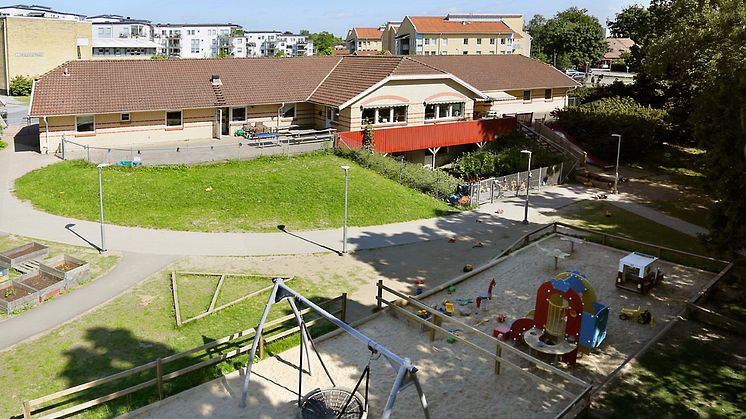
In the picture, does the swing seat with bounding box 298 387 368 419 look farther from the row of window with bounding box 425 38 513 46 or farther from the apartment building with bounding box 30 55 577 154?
the row of window with bounding box 425 38 513 46

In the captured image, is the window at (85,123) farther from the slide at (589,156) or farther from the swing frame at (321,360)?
the slide at (589,156)

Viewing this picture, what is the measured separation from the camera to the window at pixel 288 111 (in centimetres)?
4250

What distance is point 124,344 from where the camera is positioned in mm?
17531

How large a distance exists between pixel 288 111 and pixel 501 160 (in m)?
14.7

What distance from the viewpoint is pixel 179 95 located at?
38.7m

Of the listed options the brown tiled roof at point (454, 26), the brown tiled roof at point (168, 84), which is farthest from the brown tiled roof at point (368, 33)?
the brown tiled roof at point (168, 84)

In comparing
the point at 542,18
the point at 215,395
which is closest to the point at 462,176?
the point at 215,395

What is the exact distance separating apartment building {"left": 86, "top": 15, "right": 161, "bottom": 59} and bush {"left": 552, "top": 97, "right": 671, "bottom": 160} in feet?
227

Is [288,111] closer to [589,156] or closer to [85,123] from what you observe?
[85,123]

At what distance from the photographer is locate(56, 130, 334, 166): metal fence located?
33.7m

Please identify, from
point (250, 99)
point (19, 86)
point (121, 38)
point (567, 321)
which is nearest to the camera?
point (567, 321)

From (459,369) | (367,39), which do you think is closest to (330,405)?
(459,369)

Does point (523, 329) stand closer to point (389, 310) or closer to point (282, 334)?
point (389, 310)

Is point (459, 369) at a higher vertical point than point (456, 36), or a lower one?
lower
